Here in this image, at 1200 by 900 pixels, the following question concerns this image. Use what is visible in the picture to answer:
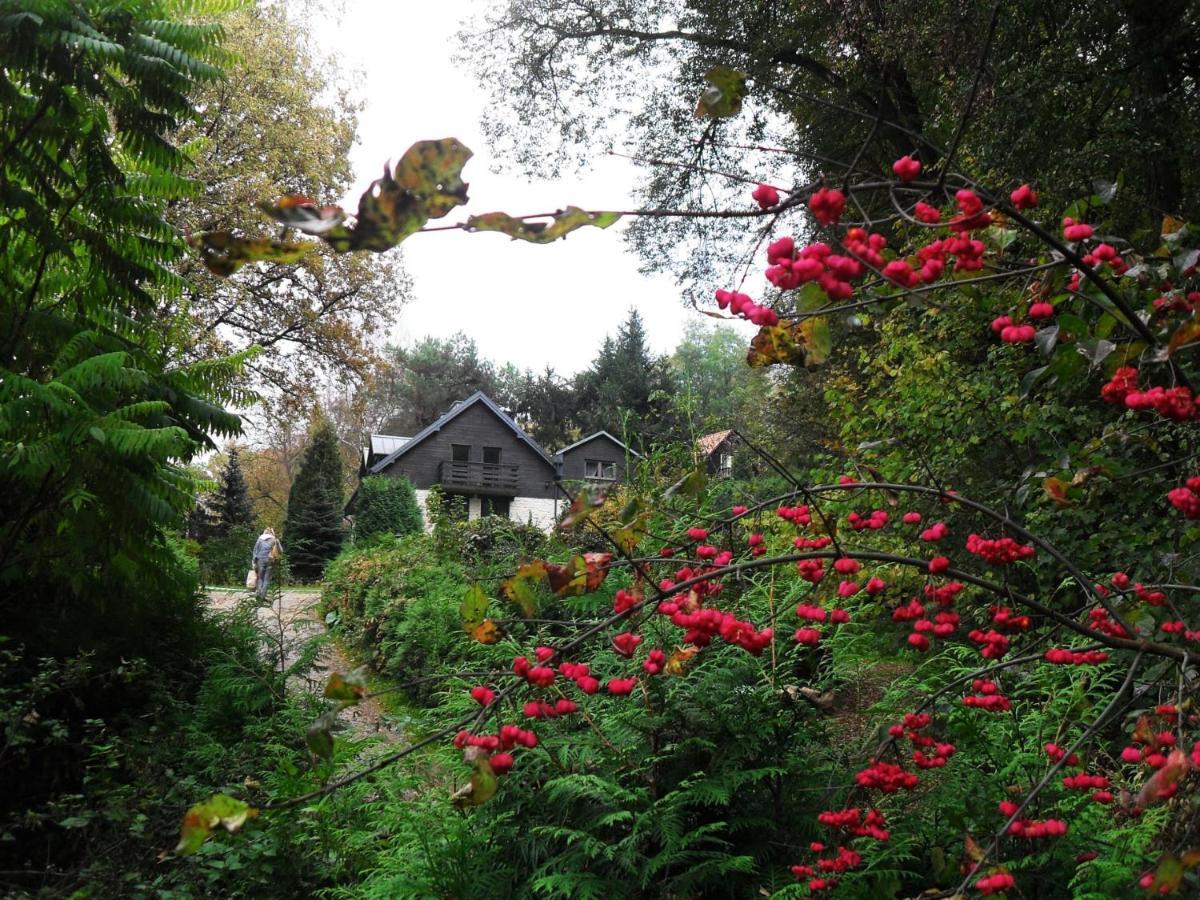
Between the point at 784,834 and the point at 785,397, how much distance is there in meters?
9.87

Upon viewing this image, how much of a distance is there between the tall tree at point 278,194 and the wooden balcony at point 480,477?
506 inches

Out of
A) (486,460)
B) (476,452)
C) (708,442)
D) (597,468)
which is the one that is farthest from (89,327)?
(597,468)

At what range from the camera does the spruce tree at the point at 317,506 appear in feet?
69.9

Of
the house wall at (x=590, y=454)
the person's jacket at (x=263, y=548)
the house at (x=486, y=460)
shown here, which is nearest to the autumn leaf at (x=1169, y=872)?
the person's jacket at (x=263, y=548)

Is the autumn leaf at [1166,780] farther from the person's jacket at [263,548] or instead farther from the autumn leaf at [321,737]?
the person's jacket at [263,548]

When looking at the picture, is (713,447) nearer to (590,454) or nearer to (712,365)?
(590,454)

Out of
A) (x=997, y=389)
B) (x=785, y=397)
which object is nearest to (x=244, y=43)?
(x=785, y=397)

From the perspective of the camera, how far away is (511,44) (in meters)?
11.3

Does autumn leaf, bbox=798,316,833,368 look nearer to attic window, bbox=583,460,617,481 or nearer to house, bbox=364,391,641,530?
house, bbox=364,391,641,530

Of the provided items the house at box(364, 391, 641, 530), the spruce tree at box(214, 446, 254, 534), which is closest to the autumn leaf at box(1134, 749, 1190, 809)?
the spruce tree at box(214, 446, 254, 534)

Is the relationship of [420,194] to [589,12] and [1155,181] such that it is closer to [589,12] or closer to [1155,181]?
[1155,181]

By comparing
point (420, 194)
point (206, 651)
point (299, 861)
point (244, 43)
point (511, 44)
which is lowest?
point (299, 861)

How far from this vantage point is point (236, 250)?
107cm

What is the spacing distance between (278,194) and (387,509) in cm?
889
